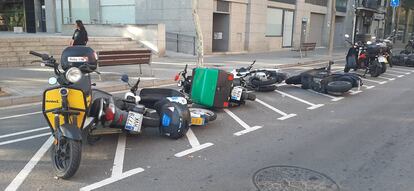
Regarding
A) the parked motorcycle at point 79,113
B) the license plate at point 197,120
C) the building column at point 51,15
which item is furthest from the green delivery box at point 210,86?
the building column at point 51,15

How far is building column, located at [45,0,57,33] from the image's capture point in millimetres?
27969

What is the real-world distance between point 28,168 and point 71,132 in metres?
0.84

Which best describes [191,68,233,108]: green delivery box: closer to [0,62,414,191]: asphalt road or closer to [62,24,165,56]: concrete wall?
[0,62,414,191]: asphalt road

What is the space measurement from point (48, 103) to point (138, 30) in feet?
48.7

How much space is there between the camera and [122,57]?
38.0ft

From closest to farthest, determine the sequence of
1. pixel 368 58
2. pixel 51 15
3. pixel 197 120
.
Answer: pixel 197 120
pixel 368 58
pixel 51 15

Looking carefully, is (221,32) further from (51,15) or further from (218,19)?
(51,15)

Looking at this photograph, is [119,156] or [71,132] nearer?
[71,132]

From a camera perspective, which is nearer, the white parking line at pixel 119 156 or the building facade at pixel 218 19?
the white parking line at pixel 119 156

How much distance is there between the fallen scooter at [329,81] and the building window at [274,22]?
16.6 meters

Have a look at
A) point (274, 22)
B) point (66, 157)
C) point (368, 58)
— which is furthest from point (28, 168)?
point (274, 22)

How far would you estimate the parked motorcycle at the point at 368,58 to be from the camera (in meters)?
13.2

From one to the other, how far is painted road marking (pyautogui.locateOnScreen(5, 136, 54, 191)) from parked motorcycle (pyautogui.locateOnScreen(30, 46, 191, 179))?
13.1 inches

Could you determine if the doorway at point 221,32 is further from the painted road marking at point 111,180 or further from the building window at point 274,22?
the painted road marking at point 111,180
